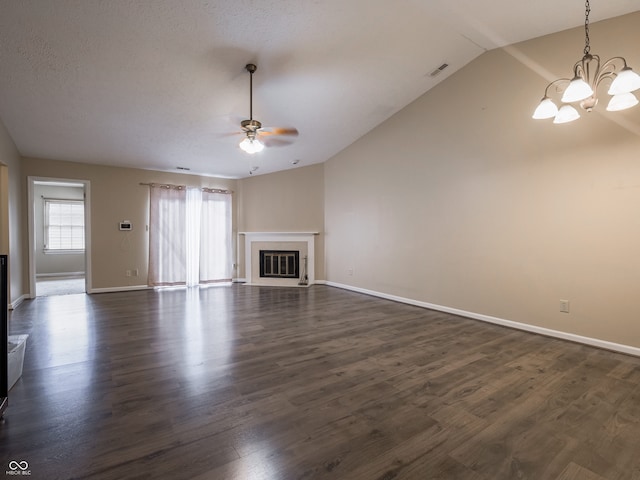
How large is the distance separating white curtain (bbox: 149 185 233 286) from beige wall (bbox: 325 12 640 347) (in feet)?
12.8

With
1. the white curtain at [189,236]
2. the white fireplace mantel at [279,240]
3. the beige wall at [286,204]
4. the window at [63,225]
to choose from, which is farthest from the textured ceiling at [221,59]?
the window at [63,225]

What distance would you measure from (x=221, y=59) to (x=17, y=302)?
5262mm

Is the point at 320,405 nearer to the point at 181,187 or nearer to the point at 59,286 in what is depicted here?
the point at 181,187

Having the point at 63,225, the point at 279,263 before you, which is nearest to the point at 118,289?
the point at 279,263

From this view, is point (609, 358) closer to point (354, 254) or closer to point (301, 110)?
point (354, 254)

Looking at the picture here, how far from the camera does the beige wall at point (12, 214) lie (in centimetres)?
452

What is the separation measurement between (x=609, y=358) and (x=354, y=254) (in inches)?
156

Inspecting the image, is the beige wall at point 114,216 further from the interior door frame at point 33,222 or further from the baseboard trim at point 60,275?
the baseboard trim at point 60,275

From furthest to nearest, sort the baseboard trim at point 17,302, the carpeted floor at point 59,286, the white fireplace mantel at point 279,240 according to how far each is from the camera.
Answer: the white fireplace mantel at point 279,240 → the carpeted floor at point 59,286 → the baseboard trim at point 17,302

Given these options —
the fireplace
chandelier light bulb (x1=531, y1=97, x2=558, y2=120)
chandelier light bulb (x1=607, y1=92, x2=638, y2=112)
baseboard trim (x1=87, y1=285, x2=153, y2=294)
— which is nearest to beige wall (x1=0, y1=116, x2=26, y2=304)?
baseboard trim (x1=87, y1=285, x2=153, y2=294)

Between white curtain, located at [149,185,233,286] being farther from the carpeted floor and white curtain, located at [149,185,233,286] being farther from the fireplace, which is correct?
the carpeted floor

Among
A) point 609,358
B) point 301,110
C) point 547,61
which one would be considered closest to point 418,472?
point 609,358

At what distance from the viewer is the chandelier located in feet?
7.23

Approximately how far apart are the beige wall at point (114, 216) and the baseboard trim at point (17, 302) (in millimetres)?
1004
